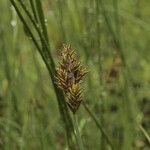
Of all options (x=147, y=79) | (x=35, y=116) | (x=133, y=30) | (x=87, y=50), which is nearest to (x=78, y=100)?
(x=87, y=50)

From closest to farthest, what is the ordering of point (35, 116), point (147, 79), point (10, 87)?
point (10, 87)
point (35, 116)
point (147, 79)

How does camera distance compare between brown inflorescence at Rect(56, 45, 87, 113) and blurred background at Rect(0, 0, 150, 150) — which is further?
blurred background at Rect(0, 0, 150, 150)

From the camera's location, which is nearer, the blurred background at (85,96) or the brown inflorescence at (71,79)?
the brown inflorescence at (71,79)

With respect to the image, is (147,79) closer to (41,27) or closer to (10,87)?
(10,87)

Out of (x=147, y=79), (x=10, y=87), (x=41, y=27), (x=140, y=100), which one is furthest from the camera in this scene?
(x=147, y=79)

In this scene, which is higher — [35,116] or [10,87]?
[10,87]

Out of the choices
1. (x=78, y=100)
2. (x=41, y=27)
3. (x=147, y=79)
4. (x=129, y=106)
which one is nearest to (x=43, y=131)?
(x=129, y=106)

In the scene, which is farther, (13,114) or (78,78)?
(13,114)

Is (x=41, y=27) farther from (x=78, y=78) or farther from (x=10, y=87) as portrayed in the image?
(x=10, y=87)

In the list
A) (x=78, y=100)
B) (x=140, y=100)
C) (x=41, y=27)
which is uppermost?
(x=41, y=27)

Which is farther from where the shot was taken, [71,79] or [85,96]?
[85,96]
